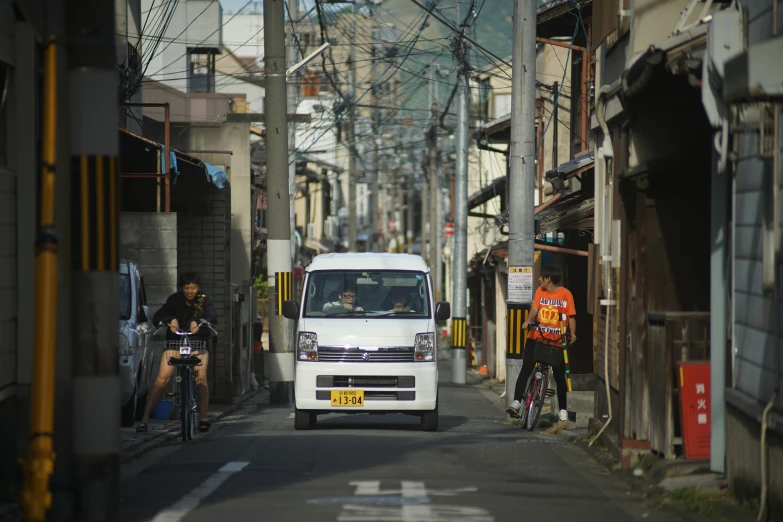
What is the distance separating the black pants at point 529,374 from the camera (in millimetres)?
14773

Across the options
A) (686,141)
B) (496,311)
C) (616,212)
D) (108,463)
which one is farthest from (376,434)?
(496,311)

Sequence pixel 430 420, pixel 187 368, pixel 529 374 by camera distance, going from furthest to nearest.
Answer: pixel 529 374
pixel 430 420
pixel 187 368

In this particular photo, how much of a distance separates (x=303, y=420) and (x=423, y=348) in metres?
1.85

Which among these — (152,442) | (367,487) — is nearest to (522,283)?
(152,442)

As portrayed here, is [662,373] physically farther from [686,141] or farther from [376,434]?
[376,434]

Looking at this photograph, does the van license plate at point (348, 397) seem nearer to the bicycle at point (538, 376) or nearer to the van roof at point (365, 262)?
the van roof at point (365, 262)

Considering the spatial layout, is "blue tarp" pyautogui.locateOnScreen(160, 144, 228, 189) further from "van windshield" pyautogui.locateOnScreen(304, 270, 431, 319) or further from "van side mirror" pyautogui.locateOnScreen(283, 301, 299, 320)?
"van side mirror" pyautogui.locateOnScreen(283, 301, 299, 320)

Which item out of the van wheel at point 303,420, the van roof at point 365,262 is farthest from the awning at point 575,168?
the van wheel at point 303,420

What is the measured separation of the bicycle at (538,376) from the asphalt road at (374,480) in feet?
1.46

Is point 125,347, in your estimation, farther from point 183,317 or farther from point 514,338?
point 514,338

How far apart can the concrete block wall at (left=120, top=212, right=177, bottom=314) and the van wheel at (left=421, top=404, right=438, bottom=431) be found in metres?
5.69

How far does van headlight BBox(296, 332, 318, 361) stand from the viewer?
14250mm

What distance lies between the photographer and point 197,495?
28.9 feet

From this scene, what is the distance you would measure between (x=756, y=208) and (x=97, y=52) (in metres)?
4.81
